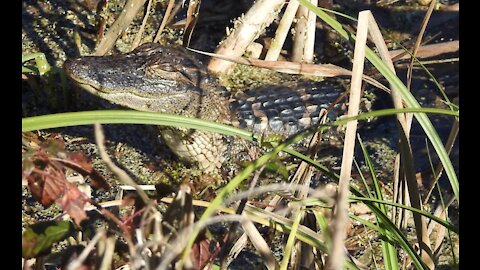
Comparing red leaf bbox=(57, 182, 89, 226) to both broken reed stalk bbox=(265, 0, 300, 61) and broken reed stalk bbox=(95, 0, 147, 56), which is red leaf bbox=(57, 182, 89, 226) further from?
broken reed stalk bbox=(265, 0, 300, 61)

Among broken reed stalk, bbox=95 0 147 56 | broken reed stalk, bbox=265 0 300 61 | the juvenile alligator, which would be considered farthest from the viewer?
broken reed stalk, bbox=265 0 300 61

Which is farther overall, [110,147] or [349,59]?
[349,59]

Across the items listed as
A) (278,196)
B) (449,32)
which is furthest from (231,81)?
(278,196)

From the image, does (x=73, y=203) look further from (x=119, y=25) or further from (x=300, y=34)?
(x=300, y=34)

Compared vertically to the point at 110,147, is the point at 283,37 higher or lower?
higher

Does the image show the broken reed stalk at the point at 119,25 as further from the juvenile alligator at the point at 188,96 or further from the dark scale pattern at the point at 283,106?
the dark scale pattern at the point at 283,106

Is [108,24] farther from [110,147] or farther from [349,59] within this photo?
[349,59]

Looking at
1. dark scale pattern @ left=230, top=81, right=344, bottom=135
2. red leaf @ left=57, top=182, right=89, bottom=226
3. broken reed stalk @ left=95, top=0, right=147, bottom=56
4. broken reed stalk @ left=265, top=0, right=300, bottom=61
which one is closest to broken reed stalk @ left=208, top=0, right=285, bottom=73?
broken reed stalk @ left=265, top=0, right=300, bottom=61
